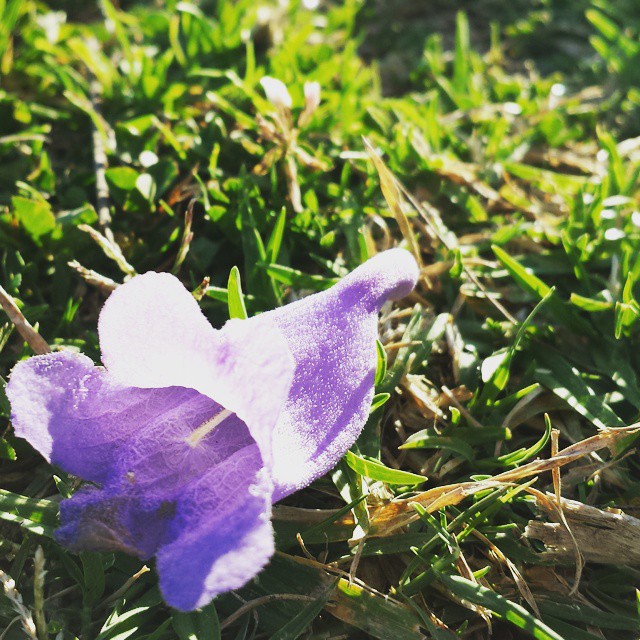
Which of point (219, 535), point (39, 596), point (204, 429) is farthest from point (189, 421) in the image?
point (39, 596)

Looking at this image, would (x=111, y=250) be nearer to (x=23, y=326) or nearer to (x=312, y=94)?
(x=23, y=326)

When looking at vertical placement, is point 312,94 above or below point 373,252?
above

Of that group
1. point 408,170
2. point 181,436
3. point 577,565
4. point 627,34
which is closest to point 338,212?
point 408,170

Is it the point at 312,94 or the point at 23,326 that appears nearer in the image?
the point at 23,326

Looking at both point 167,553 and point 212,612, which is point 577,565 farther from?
point 167,553

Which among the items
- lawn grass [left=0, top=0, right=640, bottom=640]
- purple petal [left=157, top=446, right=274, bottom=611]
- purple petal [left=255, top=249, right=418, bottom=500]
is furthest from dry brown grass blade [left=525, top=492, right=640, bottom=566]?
purple petal [left=157, top=446, right=274, bottom=611]

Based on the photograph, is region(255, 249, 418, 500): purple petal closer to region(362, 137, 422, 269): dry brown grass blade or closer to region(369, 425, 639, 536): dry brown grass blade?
region(369, 425, 639, 536): dry brown grass blade
